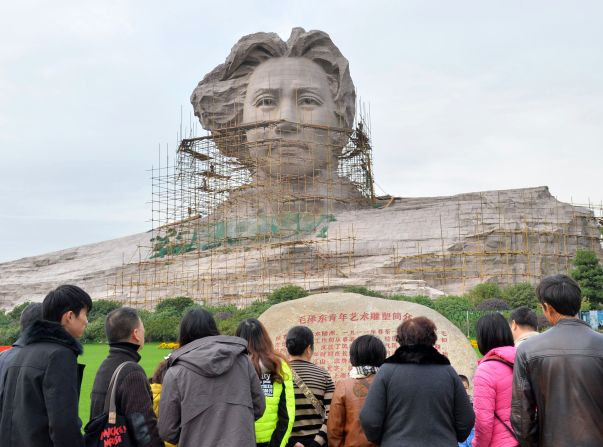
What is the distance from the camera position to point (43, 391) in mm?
3160

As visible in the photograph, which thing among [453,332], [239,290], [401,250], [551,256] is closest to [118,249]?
[239,290]

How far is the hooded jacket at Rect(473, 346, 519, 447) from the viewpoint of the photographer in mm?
3648

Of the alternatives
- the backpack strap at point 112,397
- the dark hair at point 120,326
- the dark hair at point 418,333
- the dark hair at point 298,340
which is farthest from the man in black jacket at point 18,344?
the dark hair at point 418,333

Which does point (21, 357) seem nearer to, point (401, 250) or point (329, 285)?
point (329, 285)

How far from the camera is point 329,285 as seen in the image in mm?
19938

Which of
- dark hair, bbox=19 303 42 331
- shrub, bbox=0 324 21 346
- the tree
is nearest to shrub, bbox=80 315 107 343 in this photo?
shrub, bbox=0 324 21 346

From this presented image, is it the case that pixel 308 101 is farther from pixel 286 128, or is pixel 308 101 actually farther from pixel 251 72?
pixel 251 72

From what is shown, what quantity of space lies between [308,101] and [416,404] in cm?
2503

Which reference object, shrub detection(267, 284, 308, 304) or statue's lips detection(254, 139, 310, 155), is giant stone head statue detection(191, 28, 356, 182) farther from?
shrub detection(267, 284, 308, 304)

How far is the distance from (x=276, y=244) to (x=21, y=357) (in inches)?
780

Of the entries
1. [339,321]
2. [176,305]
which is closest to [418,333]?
[339,321]

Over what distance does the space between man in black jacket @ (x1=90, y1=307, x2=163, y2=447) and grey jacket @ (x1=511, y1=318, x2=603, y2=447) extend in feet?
5.55

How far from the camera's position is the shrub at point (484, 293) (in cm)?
1848

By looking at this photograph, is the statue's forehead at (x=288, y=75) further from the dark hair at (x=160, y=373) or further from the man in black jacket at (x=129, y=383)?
the man in black jacket at (x=129, y=383)
